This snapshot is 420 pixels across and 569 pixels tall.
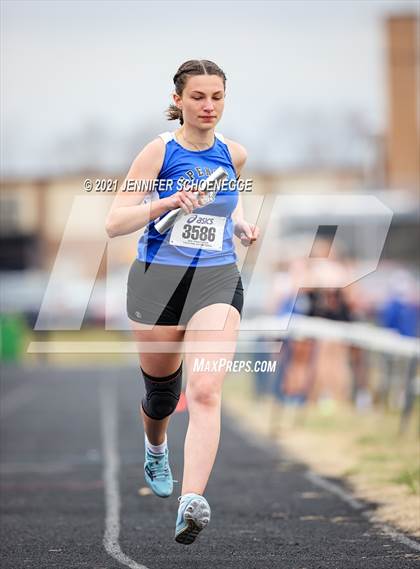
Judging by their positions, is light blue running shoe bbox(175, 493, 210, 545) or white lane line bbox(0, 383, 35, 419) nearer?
light blue running shoe bbox(175, 493, 210, 545)

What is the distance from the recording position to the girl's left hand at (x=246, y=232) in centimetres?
647

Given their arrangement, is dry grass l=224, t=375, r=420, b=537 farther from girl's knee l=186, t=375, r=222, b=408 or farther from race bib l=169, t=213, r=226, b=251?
race bib l=169, t=213, r=226, b=251

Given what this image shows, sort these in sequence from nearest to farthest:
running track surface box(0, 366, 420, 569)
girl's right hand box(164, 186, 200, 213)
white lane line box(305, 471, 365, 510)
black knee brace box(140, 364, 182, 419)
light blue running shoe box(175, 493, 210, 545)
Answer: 1. light blue running shoe box(175, 493, 210, 545)
2. girl's right hand box(164, 186, 200, 213)
3. running track surface box(0, 366, 420, 569)
4. black knee brace box(140, 364, 182, 419)
5. white lane line box(305, 471, 365, 510)

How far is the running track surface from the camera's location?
6391mm

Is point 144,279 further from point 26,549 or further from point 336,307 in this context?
point 336,307

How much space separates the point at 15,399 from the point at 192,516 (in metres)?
14.7

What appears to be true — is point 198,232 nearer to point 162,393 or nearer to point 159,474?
point 162,393

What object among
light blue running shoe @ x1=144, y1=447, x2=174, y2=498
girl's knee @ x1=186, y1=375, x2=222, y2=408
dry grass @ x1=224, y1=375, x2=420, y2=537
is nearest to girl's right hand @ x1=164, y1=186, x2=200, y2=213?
girl's knee @ x1=186, y1=375, x2=222, y2=408

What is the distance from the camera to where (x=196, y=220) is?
20.3 feet

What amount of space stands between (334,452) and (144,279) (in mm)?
6015

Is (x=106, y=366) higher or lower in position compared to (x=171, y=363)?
lower

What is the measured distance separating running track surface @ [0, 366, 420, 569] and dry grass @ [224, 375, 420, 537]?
249 mm

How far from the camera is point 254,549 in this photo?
262 inches

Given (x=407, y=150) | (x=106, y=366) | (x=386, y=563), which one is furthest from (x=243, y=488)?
(x=407, y=150)
